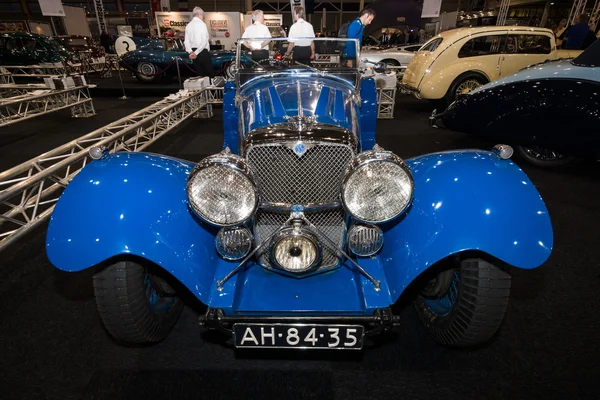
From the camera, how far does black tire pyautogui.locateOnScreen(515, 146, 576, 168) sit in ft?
14.9

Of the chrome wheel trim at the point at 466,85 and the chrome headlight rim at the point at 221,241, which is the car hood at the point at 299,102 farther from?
the chrome wheel trim at the point at 466,85

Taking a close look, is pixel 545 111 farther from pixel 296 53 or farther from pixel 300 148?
pixel 300 148

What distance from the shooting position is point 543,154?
4637 mm

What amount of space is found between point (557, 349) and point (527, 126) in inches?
125

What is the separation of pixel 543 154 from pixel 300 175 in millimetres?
4374

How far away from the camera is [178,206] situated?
183 centimetres

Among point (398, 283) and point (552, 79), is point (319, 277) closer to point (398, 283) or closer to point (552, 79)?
point (398, 283)

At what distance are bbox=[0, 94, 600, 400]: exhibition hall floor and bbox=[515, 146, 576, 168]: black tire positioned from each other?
2.29m

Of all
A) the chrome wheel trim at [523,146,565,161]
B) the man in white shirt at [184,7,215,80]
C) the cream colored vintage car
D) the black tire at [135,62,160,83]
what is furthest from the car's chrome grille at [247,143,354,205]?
the black tire at [135,62,160,83]

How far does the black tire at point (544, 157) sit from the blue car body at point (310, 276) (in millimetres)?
3484

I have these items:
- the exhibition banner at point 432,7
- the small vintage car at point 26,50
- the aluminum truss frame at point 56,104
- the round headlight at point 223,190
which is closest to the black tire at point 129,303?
the round headlight at point 223,190

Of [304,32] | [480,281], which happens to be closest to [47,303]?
[480,281]

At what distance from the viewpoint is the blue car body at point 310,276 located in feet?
5.23

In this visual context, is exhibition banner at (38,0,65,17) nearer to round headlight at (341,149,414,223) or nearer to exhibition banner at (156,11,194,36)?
exhibition banner at (156,11,194,36)
